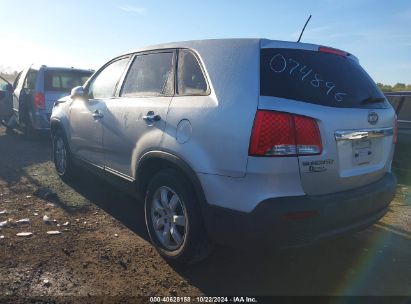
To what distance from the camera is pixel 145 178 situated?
3.66 m

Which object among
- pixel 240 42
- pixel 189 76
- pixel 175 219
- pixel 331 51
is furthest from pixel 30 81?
pixel 331 51

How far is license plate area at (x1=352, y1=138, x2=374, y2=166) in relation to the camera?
2.88m

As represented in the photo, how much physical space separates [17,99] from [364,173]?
905 cm

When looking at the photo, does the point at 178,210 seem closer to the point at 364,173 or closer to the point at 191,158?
the point at 191,158

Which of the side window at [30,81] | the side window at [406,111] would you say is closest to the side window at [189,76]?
the side window at [30,81]

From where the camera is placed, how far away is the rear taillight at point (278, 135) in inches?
101

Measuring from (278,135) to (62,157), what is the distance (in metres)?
4.24

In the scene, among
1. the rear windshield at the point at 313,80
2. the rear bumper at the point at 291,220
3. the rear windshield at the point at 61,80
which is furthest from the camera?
the rear windshield at the point at 61,80

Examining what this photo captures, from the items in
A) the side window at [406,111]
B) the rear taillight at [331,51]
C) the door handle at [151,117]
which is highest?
the rear taillight at [331,51]

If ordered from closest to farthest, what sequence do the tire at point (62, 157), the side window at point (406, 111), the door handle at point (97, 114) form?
the door handle at point (97, 114)
the tire at point (62, 157)
the side window at point (406, 111)

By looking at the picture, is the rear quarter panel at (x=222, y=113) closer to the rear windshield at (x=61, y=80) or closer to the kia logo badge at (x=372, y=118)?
the kia logo badge at (x=372, y=118)

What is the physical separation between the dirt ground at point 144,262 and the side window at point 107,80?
141cm

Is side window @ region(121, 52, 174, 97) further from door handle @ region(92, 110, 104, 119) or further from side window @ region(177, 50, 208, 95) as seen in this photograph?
door handle @ region(92, 110, 104, 119)

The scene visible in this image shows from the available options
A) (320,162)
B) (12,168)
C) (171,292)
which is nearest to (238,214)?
(320,162)
